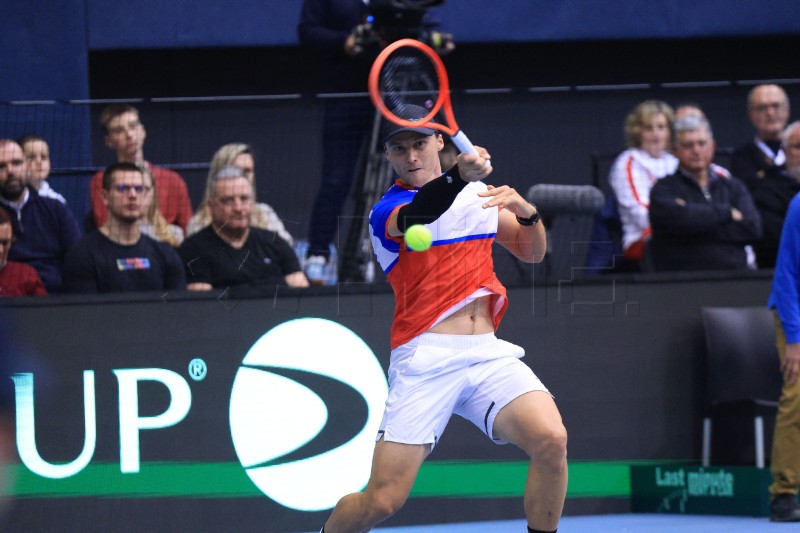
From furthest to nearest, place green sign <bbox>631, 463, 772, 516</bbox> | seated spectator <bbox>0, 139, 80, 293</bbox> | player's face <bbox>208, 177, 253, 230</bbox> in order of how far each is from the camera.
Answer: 1. green sign <bbox>631, 463, 772, 516</bbox>
2. player's face <bbox>208, 177, 253, 230</bbox>
3. seated spectator <bbox>0, 139, 80, 293</bbox>

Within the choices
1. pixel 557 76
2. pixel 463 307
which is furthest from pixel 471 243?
pixel 557 76

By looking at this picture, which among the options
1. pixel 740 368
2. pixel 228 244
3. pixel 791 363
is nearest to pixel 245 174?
pixel 228 244

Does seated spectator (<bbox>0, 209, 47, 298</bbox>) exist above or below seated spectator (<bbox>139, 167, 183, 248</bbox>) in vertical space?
below

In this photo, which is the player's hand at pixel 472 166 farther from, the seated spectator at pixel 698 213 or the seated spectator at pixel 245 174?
the seated spectator at pixel 698 213

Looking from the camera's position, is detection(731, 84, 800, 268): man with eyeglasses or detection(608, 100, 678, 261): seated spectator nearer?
detection(608, 100, 678, 261): seated spectator

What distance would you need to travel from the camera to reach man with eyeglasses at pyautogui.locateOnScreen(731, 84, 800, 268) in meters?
7.75

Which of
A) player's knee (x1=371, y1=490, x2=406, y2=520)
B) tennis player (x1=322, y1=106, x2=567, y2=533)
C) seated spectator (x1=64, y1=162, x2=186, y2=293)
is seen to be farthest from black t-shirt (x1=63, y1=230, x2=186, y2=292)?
player's knee (x1=371, y1=490, x2=406, y2=520)

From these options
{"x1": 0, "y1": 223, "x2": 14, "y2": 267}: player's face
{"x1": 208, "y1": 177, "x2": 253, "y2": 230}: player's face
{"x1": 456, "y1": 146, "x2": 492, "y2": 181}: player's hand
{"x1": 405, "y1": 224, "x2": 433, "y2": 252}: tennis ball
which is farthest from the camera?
{"x1": 208, "y1": 177, "x2": 253, "y2": 230}: player's face

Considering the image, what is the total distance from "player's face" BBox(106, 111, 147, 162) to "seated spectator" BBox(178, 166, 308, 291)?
487 mm

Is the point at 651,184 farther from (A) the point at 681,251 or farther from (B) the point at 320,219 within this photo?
(B) the point at 320,219

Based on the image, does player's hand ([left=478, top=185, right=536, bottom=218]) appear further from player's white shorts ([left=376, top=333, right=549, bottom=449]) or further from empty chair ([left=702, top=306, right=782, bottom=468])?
empty chair ([left=702, top=306, right=782, bottom=468])

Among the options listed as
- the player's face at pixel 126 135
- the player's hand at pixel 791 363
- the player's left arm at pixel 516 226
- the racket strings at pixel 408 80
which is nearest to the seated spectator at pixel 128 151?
the player's face at pixel 126 135

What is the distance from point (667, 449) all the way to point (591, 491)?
53 cm

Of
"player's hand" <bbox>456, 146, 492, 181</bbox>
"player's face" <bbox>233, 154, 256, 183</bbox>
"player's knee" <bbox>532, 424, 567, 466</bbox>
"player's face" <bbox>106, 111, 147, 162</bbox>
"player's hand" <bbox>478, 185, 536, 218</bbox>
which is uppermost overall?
"player's face" <bbox>106, 111, 147, 162</bbox>
